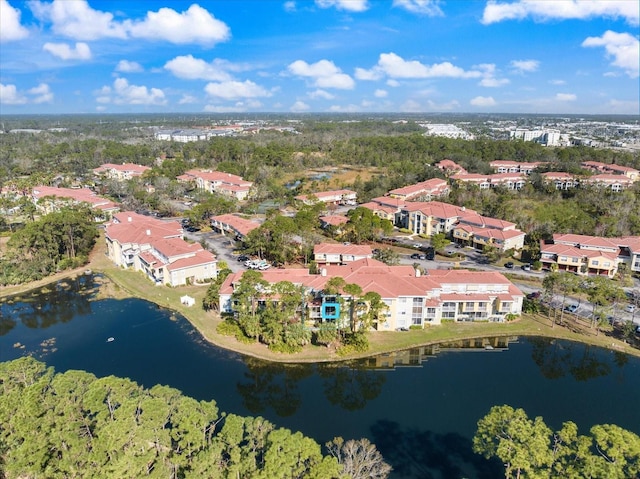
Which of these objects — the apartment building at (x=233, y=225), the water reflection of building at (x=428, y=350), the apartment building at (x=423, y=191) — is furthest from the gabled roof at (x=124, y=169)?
the water reflection of building at (x=428, y=350)

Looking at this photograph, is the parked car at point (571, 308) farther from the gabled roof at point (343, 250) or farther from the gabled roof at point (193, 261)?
the gabled roof at point (193, 261)

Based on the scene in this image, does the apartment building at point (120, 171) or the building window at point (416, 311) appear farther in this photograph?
the apartment building at point (120, 171)

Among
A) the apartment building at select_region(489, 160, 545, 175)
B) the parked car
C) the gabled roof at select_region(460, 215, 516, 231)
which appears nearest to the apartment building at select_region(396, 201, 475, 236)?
the gabled roof at select_region(460, 215, 516, 231)

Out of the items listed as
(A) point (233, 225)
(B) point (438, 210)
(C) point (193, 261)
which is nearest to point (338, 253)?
(C) point (193, 261)

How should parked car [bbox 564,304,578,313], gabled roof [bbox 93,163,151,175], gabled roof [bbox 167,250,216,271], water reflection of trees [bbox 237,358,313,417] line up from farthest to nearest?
gabled roof [bbox 93,163,151,175] < gabled roof [bbox 167,250,216,271] < parked car [bbox 564,304,578,313] < water reflection of trees [bbox 237,358,313,417]

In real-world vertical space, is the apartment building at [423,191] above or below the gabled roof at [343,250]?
above

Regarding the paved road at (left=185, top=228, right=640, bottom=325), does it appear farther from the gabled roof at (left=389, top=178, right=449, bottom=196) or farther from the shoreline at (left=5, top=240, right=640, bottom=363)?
the gabled roof at (left=389, top=178, right=449, bottom=196)

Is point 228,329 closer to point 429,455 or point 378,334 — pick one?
point 378,334
